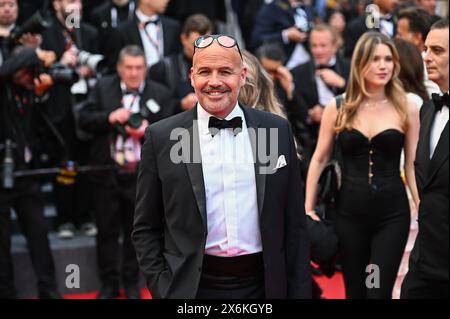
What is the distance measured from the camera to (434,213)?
11.1 feet

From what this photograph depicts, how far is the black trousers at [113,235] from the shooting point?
22.3 ft

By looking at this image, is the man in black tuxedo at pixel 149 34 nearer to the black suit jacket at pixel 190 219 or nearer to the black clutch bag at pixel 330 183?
the black clutch bag at pixel 330 183

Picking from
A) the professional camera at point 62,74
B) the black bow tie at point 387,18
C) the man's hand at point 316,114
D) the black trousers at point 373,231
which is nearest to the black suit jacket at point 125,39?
the professional camera at point 62,74

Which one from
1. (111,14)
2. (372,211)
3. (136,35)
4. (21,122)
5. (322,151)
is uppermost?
(111,14)

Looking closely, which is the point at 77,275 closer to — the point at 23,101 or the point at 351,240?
the point at 23,101

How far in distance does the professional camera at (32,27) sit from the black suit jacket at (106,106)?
2.25ft

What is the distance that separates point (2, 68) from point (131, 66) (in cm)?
106

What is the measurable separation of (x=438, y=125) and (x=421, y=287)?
738mm

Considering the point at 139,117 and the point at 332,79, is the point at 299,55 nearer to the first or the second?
the point at 332,79

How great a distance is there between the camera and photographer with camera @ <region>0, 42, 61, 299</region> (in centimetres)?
630

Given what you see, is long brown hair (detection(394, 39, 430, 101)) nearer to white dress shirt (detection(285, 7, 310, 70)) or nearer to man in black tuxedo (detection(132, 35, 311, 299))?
man in black tuxedo (detection(132, 35, 311, 299))

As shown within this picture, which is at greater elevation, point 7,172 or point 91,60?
point 91,60

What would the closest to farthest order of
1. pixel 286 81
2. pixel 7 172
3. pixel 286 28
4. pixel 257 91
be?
pixel 257 91, pixel 7 172, pixel 286 81, pixel 286 28

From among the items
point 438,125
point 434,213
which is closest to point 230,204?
point 434,213
